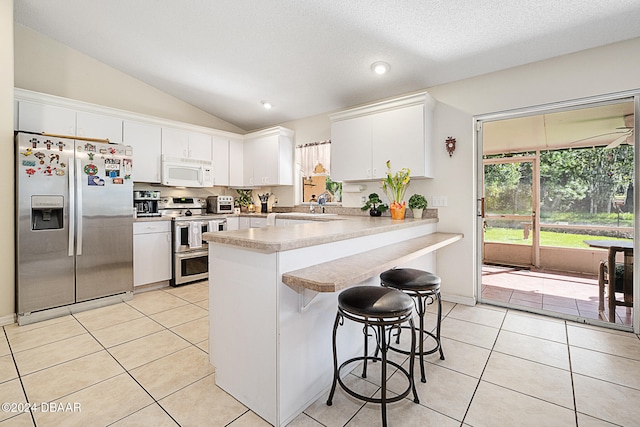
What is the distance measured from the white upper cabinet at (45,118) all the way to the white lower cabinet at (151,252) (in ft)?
4.28

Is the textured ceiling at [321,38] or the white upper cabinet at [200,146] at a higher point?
the textured ceiling at [321,38]

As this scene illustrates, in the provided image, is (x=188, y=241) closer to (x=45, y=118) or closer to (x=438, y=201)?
(x=45, y=118)

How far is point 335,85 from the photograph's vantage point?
147 inches

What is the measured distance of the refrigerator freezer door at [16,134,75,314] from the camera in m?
2.73

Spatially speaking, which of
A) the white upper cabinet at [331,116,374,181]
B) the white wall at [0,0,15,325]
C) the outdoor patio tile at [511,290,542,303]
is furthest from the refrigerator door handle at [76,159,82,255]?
the outdoor patio tile at [511,290,542,303]

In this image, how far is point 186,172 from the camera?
172 inches

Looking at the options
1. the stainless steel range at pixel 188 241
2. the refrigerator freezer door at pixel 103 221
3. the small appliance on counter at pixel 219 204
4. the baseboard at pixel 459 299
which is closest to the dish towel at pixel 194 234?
the stainless steel range at pixel 188 241

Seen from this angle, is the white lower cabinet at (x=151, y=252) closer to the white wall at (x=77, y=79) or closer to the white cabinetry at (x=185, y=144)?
the white cabinetry at (x=185, y=144)

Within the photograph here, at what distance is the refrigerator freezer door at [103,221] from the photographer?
3055mm

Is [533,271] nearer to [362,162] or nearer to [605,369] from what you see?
[605,369]

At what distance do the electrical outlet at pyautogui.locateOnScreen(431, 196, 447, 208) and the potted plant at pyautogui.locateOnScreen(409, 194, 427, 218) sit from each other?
5.4 inches

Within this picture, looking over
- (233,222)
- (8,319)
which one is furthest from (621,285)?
(8,319)

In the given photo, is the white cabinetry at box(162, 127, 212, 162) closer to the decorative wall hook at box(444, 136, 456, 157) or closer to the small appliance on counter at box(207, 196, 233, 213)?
the small appliance on counter at box(207, 196, 233, 213)

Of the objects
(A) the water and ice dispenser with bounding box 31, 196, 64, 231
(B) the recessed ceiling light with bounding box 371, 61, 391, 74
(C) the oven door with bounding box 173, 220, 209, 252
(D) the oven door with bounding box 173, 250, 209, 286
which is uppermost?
(B) the recessed ceiling light with bounding box 371, 61, 391, 74
